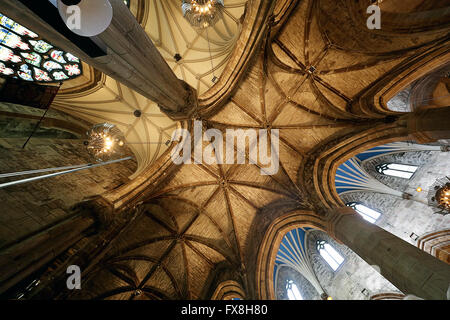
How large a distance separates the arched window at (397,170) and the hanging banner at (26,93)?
15984 mm

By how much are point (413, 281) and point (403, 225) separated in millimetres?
7175

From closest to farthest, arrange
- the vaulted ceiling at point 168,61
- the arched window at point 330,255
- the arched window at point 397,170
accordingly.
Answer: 1. the vaulted ceiling at point 168,61
2. the arched window at point 397,170
3. the arched window at point 330,255

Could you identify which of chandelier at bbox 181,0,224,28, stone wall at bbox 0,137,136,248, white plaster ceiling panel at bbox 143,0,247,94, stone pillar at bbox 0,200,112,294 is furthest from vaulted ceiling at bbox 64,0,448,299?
stone pillar at bbox 0,200,112,294

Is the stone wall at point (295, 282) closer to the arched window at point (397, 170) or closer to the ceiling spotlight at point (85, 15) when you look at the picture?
the arched window at point (397, 170)

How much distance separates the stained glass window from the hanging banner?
3.29 ft

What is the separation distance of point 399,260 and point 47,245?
7.60m

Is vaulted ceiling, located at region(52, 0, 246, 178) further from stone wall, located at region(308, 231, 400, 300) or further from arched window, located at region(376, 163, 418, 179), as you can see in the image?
stone wall, located at region(308, 231, 400, 300)

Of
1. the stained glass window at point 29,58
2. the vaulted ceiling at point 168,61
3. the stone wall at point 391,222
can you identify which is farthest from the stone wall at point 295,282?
the stained glass window at point 29,58

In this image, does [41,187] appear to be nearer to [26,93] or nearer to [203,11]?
[26,93]

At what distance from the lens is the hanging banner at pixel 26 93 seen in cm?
662

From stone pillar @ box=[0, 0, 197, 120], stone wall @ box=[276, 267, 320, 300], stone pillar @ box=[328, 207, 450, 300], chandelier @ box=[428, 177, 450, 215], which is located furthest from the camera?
stone wall @ box=[276, 267, 320, 300]

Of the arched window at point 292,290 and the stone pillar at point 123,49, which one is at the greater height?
the stone pillar at point 123,49

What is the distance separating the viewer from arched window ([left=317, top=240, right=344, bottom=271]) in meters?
10.5

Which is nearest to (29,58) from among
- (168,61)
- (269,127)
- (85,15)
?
(168,61)
